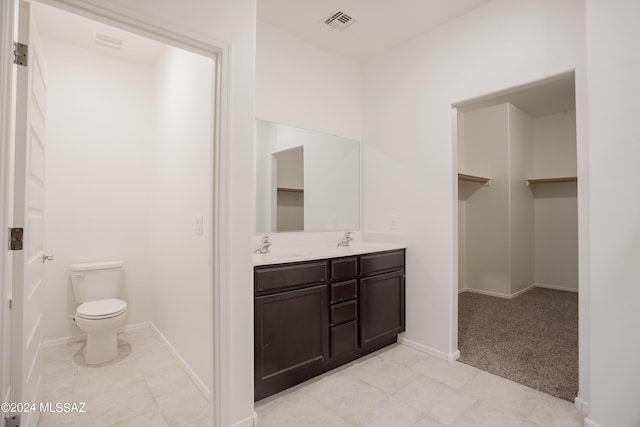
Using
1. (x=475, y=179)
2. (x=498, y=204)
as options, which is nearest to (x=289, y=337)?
(x=475, y=179)

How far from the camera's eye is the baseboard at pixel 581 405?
74.4 inches

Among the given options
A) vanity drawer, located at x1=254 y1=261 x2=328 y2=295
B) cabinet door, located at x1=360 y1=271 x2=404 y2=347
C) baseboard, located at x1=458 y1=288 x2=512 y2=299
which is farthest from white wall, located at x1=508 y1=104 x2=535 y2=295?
vanity drawer, located at x1=254 y1=261 x2=328 y2=295

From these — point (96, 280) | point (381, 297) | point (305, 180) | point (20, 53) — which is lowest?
point (381, 297)

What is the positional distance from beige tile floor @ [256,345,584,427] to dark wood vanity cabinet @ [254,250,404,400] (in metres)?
0.16

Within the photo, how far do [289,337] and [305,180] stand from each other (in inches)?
55.1

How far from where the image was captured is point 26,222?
1420 mm

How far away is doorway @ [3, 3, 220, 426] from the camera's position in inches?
98.4

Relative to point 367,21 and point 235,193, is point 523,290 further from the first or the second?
point 235,193

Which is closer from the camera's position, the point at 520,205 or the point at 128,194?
the point at 128,194

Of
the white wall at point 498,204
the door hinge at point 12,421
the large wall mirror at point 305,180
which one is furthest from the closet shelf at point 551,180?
the door hinge at point 12,421

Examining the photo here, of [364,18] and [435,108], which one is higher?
[364,18]

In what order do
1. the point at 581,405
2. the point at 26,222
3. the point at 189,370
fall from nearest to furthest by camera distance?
the point at 26,222 < the point at 581,405 < the point at 189,370

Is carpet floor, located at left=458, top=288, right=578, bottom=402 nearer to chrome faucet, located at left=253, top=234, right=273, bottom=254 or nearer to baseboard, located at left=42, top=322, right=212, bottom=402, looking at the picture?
chrome faucet, located at left=253, top=234, right=273, bottom=254

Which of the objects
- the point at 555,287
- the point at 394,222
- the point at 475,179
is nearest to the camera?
the point at 394,222
